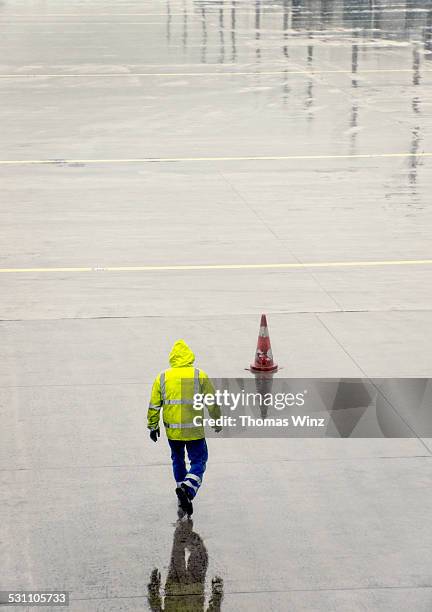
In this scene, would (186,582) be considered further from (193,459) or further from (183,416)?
(183,416)

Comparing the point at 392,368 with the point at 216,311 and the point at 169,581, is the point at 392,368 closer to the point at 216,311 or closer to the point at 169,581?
the point at 216,311

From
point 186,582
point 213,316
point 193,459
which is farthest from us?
point 213,316

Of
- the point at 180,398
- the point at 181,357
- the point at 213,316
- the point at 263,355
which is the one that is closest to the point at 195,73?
the point at 213,316

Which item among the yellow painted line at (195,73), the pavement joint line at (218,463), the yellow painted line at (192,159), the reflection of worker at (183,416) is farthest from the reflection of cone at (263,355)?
the yellow painted line at (195,73)

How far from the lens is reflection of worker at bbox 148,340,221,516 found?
390 inches

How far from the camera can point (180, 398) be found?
9930 millimetres

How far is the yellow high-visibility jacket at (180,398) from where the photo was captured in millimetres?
9922

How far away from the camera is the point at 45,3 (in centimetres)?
8319

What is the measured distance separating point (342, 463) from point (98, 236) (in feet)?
32.3

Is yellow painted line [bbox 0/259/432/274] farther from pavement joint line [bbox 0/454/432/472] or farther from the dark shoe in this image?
the dark shoe

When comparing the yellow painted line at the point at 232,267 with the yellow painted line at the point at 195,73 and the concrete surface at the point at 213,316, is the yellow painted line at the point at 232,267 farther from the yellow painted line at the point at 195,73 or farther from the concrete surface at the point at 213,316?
the yellow painted line at the point at 195,73

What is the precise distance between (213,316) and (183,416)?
228 inches

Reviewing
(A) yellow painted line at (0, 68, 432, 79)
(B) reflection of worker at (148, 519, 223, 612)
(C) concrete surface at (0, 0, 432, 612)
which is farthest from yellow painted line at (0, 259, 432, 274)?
(A) yellow painted line at (0, 68, 432, 79)

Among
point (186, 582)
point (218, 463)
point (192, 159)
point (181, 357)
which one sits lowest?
point (192, 159)
